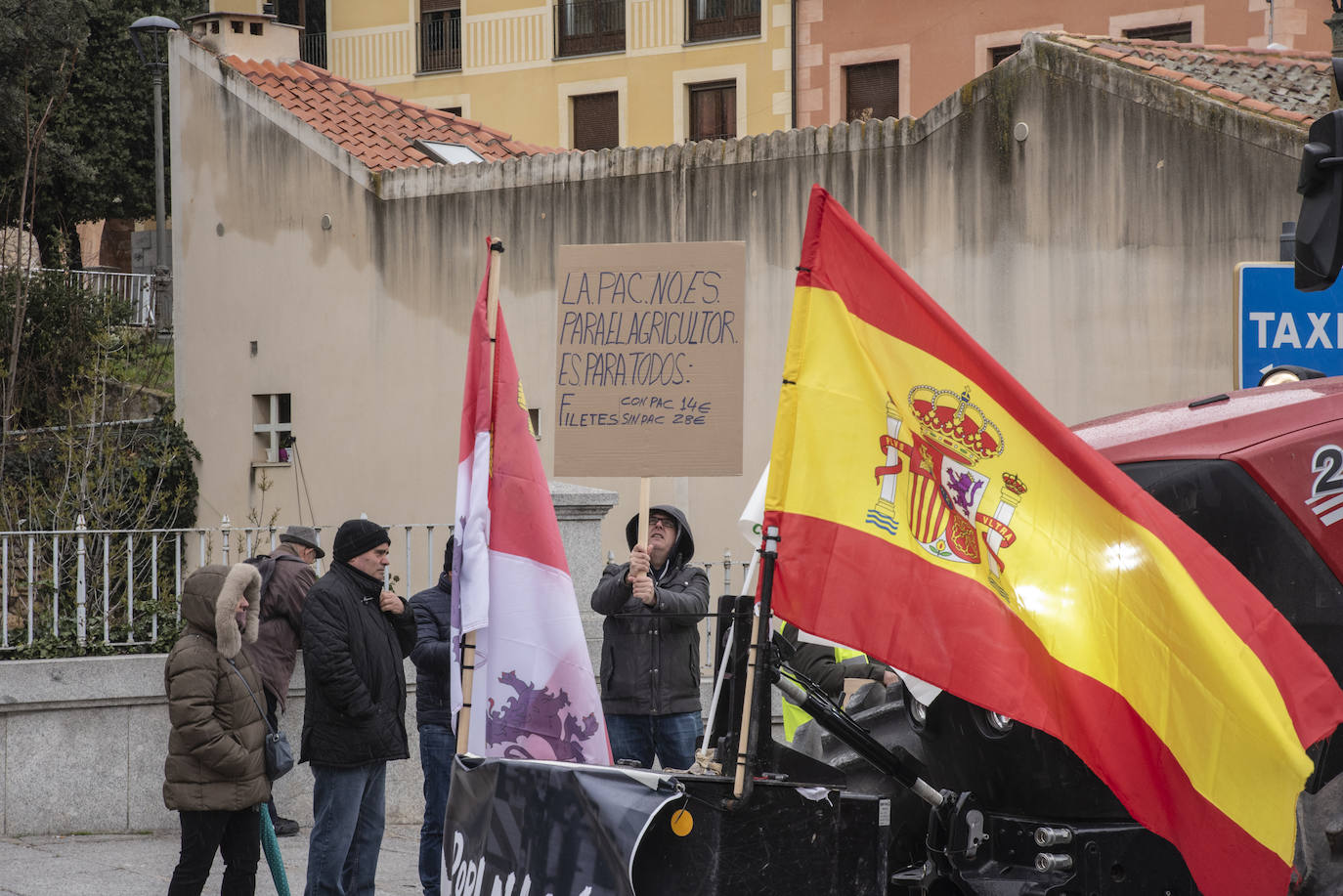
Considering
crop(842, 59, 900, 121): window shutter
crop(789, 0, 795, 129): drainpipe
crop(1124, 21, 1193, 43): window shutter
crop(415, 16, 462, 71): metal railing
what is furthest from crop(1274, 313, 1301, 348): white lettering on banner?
crop(415, 16, 462, 71): metal railing

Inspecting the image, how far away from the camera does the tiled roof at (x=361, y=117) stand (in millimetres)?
17312

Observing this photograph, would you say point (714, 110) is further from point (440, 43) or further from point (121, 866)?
point (121, 866)

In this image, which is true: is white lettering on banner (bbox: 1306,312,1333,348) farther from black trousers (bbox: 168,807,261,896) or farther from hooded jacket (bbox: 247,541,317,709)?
hooded jacket (bbox: 247,541,317,709)

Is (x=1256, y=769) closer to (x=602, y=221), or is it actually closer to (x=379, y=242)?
(x=602, y=221)

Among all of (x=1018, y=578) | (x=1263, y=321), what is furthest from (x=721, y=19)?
(x=1018, y=578)

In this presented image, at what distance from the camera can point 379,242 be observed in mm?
16734

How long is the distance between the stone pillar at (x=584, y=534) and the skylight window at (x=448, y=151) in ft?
25.7

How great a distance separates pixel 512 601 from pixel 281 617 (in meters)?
3.98

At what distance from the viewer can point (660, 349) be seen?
6996 millimetres

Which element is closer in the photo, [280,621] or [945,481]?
[945,481]

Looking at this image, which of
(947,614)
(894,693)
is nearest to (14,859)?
(894,693)

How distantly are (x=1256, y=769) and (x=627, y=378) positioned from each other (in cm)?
351

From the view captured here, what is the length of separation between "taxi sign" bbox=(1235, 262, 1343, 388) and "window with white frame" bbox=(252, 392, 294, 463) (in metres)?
12.2

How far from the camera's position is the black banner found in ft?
13.9
